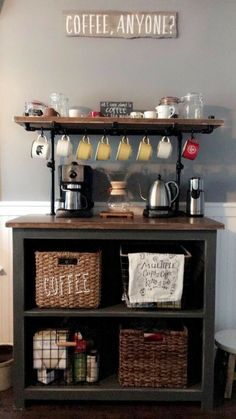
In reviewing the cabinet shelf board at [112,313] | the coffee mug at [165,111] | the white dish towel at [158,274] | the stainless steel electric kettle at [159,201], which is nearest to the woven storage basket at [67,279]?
the cabinet shelf board at [112,313]

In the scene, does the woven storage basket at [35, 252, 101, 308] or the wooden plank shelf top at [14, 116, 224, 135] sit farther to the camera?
the wooden plank shelf top at [14, 116, 224, 135]

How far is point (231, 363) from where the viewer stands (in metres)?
1.84

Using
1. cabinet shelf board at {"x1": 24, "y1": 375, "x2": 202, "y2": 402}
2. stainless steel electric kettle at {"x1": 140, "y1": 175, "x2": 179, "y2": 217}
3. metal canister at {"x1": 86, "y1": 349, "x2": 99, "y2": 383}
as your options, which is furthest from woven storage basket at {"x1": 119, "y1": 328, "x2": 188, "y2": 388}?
stainless steel electric kettle at {"x1": 140, "y1": 175, "x2": 179, "y2": 217}

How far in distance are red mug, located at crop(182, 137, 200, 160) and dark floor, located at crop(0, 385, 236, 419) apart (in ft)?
4.29

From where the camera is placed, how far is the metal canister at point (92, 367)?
1.79m

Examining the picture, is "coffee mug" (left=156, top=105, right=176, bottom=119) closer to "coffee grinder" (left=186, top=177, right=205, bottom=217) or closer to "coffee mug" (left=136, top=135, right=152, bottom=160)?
"coffee mug" (left=136, top=135, right=152, bottom=160)

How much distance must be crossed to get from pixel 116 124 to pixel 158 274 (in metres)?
0.80

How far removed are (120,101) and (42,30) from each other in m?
0.62

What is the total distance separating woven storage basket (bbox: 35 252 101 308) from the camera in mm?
1712

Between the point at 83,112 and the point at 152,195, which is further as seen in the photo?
the point at 83,112

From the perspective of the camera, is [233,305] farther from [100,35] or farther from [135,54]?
[100,35]

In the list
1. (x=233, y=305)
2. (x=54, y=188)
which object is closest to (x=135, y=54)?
(x=54, y=188)

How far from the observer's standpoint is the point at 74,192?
6.28ft

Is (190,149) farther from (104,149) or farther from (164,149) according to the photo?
(104,149)
